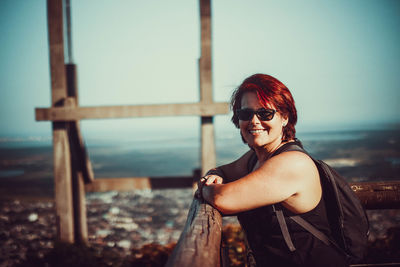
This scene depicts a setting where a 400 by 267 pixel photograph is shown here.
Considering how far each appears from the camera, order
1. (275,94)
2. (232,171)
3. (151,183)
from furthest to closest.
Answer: (151,183), (232,171), (275,94)

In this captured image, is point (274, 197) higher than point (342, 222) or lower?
higher

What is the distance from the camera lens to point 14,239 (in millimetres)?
5055

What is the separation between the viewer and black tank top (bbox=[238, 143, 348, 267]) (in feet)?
4.15

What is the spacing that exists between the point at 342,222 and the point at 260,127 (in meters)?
0.68

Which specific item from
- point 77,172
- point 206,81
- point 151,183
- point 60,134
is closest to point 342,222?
point 206,81

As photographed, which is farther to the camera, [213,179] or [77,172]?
[77,172]

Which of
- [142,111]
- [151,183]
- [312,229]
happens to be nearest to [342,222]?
[312,229]

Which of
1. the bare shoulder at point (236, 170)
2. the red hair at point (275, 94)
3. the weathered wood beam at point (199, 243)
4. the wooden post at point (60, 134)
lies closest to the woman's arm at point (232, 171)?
the bare shoulder at point (236, 170)

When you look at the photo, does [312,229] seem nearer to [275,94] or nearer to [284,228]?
[284,228]

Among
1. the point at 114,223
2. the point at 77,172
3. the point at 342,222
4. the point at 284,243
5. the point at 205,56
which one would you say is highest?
the point at 205,56

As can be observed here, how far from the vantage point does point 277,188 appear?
48.3 inches

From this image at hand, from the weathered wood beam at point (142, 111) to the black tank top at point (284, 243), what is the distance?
1789mm

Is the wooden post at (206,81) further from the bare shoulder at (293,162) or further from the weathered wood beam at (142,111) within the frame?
the bare shoulder at (293,162)

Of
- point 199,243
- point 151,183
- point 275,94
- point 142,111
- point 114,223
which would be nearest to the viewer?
point 199,243
